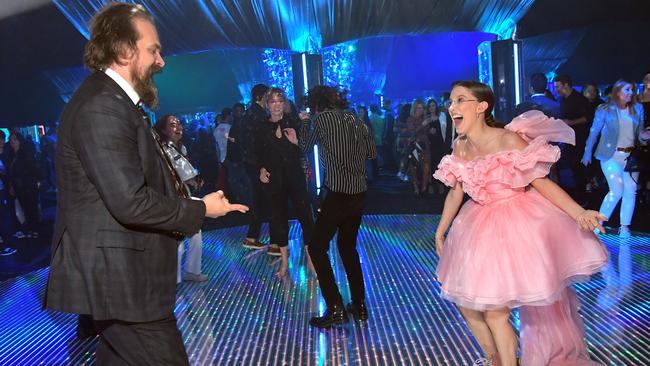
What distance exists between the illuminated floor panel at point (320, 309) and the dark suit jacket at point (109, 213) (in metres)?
2.03

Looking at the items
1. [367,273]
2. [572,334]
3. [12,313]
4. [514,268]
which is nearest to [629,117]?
[367,273]

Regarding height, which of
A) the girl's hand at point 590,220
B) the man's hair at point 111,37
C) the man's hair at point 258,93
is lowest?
the girl's hand at point 590,220

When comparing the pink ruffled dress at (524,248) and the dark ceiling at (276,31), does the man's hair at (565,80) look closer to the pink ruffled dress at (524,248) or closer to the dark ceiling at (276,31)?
the dark ceiling at (276,31)

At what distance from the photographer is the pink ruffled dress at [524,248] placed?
9.56ft

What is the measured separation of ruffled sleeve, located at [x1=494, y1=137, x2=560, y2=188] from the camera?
313 centimetres

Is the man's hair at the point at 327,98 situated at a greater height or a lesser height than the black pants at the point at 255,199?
greater

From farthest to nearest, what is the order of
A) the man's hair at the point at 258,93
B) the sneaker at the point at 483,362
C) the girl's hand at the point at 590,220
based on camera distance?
the man's hair at the point at 258,93
the sneaker at the point at 483,362
the girl's hand at the point at 590,220

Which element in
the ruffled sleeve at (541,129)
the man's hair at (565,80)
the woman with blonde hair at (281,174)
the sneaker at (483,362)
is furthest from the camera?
the man's hair at (565,80)

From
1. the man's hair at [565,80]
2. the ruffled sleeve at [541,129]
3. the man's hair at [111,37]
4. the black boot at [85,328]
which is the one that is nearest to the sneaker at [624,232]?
the man's hair at [565,80]

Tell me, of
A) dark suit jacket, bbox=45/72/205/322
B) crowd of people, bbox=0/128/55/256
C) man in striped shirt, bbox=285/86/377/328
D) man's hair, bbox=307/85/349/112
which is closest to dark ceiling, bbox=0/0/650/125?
crowd of people, bbox=0/128/55/256

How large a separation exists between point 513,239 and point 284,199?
11.4 feet

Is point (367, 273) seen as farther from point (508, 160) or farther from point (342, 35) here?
point (342, 35)

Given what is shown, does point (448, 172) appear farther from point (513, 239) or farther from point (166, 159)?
point (166, 159)

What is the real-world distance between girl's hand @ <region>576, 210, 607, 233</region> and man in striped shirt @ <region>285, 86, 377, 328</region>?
5.86 ft
